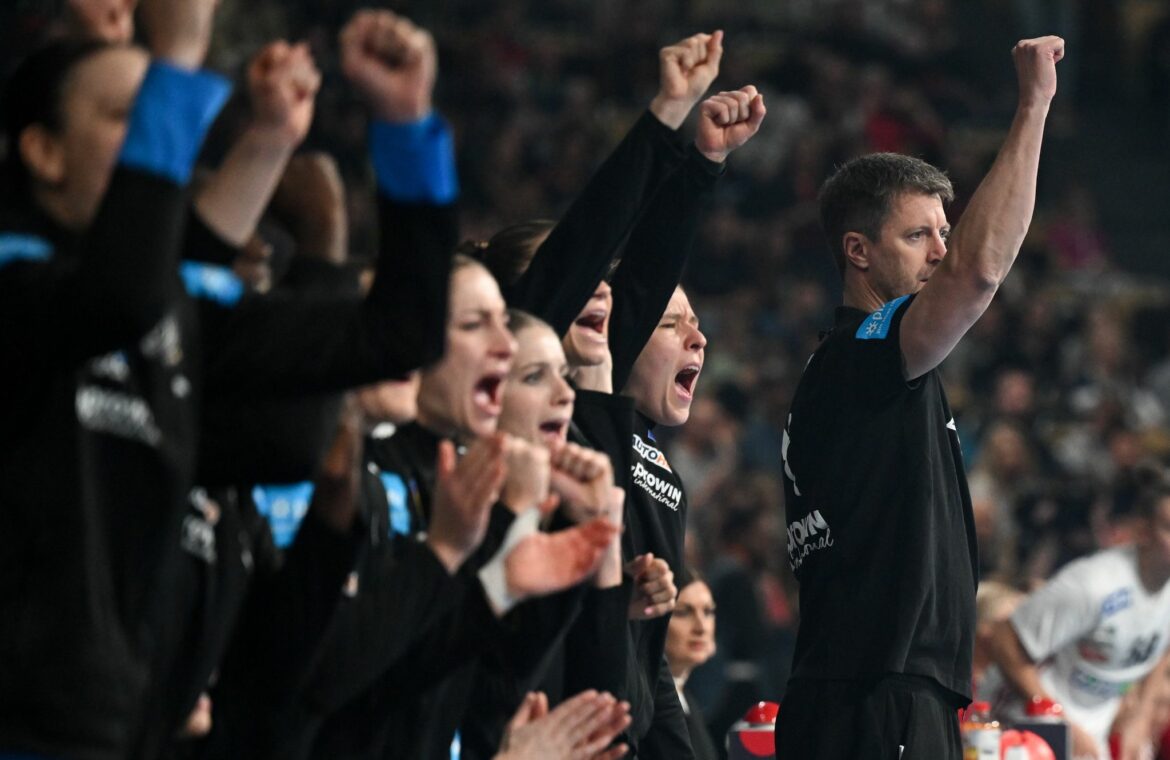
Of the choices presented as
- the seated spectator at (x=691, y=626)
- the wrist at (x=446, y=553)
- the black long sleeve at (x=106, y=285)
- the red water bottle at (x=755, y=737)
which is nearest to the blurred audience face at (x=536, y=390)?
the wrist at (x=446, y=553)

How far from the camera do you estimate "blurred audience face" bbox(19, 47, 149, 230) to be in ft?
9.12

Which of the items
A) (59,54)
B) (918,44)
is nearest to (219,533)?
(59,54)

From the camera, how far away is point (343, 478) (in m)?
3.18

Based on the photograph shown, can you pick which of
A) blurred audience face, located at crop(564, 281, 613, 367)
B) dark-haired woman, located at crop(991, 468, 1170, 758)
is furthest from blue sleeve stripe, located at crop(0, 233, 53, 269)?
dark-haired woman, located at crop(991, 468, 1170, 758)

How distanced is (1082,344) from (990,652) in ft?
24.4

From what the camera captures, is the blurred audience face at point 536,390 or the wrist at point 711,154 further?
the wrist at point 711,154

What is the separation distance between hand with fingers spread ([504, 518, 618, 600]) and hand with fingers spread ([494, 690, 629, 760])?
379 mm

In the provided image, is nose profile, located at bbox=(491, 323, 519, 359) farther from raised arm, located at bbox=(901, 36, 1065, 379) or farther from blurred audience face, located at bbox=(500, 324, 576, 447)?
raised arm, located at bbox=(901, 36, 1065, 379)

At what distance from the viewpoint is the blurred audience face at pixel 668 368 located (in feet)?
17.7

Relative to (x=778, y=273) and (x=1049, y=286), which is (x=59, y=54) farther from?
(x=1049, y=286)

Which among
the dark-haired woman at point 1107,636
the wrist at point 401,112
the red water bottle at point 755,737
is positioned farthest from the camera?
the dark-haired woman at point 1107,636

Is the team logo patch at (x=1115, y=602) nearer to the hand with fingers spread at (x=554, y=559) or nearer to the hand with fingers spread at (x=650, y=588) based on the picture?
the hand with fingers spread at (x=650, y=588)

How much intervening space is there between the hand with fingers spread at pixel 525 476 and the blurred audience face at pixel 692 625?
9.32 ft

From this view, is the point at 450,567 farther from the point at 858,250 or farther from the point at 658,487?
the point at 858,250
